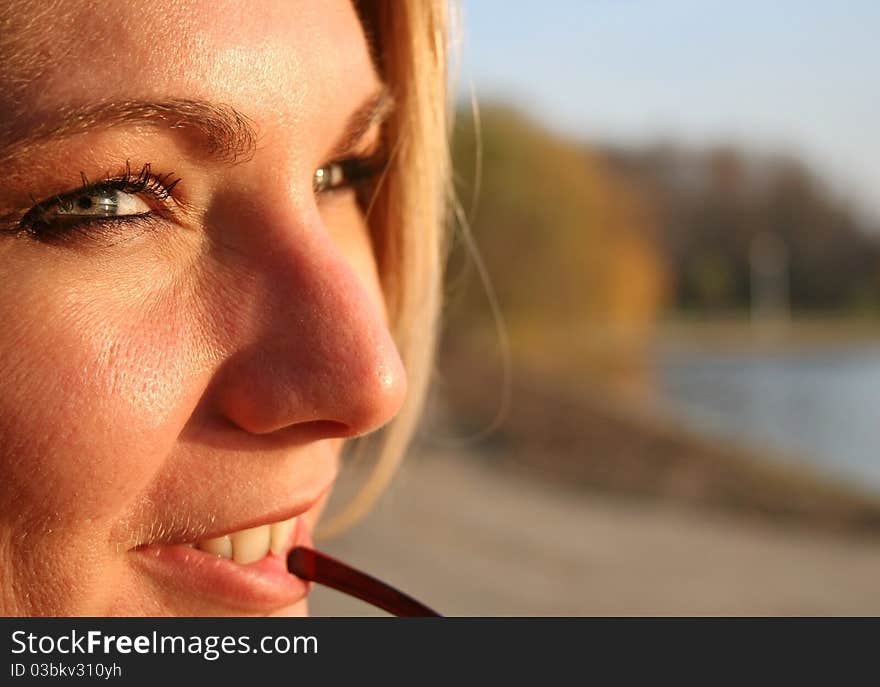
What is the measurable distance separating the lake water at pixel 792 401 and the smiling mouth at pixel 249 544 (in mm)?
6139

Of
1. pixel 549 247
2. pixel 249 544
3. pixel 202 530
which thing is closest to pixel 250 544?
pixel 249 544

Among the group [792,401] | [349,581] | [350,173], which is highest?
[792,401]

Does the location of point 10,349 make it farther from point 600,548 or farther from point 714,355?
point 714,355

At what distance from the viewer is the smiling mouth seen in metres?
1.03

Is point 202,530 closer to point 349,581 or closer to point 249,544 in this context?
point 249,544

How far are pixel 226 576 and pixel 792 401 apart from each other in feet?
43.6

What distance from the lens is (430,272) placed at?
60.2 inches

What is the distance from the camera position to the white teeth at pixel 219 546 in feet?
3.33

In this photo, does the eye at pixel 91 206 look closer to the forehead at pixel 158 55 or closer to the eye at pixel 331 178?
the forehead at pixel 158 55

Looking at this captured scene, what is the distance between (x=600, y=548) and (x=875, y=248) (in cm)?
1760

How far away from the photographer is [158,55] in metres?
0.89

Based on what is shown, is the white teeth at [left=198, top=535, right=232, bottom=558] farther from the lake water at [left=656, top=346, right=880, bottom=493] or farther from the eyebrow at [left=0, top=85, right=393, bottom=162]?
the lake water at [left=656, top=346, right=880, bottom=493]
